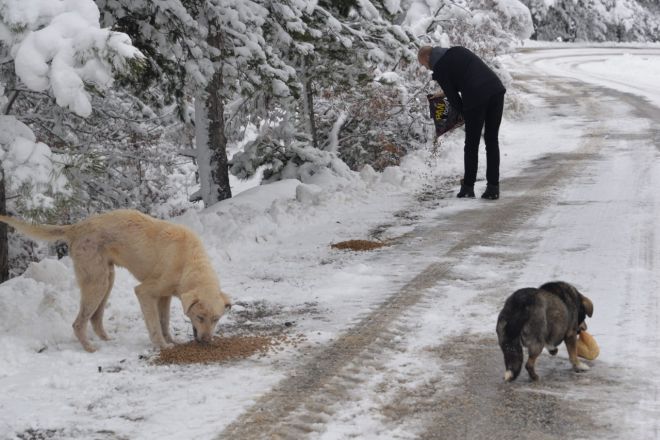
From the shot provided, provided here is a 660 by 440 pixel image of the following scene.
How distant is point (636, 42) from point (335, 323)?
5350 centimetres

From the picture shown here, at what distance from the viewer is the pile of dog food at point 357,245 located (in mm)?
8836

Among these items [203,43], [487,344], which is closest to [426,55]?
[203,43]

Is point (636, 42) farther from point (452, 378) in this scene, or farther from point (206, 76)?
point (452, 378)

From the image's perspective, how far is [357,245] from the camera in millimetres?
8906

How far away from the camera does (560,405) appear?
4.56 m

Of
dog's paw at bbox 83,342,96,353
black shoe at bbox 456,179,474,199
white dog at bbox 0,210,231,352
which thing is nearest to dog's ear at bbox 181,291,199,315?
white dog at bbox 0,210,231,352

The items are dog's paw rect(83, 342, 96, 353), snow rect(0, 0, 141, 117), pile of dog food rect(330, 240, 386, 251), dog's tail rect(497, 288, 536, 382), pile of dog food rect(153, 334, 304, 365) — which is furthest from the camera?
pile of dog food rect(330, 240, 386, 251)

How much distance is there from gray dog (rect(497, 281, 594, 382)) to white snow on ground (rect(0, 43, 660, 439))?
363 millimetres

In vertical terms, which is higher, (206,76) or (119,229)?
(206,76)

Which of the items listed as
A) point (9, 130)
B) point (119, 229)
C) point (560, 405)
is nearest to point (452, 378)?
point (560, 405)

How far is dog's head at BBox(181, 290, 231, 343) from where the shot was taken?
5.50 metres

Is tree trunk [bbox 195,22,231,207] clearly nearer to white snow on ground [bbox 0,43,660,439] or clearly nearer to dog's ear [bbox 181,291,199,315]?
white snow on ground [bbox 0,43,660,439]

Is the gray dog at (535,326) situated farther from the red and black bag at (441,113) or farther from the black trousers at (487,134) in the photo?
the red and black bag at (441,113)

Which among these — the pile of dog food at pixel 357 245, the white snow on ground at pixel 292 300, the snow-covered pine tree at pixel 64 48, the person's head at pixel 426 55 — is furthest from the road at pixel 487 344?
the snow-covered pine tree at pixel 64 48
